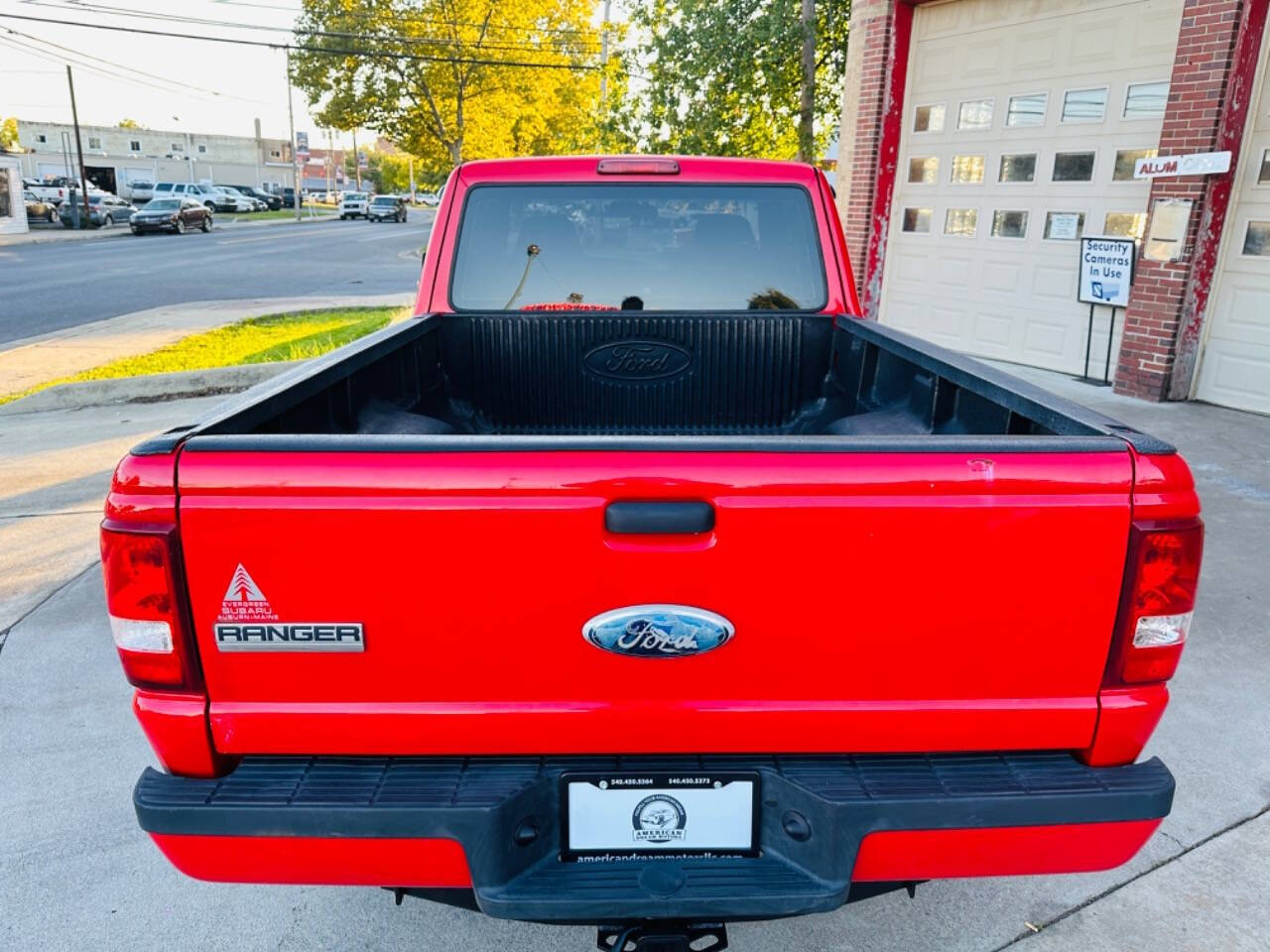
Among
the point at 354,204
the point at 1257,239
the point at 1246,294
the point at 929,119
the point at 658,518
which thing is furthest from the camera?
the point at 354,204

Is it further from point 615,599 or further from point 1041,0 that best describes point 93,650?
point 1041,0

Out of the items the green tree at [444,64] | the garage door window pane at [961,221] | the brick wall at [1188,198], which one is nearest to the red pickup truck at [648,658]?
the brick wall at [1188,198]

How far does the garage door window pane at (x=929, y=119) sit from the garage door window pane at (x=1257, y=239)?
3.87 m

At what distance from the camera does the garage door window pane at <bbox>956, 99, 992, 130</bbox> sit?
1012 centimetres

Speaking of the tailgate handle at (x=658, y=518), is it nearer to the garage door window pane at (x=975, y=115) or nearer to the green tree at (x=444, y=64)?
the garage door window pane at (x=975, y=115)

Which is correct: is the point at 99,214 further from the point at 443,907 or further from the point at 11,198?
the point at 443,907

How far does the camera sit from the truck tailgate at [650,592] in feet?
5.54

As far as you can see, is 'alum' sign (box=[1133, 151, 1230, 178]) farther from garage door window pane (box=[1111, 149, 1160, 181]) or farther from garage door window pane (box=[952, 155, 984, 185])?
garage door window pane (box=[952, 155, 984, 185])

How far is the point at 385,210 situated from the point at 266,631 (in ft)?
190

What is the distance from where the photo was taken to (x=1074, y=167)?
9266 millimetres

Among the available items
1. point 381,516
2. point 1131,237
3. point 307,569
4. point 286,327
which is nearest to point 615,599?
point 381,516

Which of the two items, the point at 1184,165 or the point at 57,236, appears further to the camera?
the point at 57,236

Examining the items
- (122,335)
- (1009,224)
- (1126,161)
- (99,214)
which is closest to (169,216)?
(99,214)

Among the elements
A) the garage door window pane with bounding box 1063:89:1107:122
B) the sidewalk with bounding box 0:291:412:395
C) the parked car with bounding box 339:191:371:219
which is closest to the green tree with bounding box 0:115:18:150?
the parked car with bounding box 339:191:371:219
